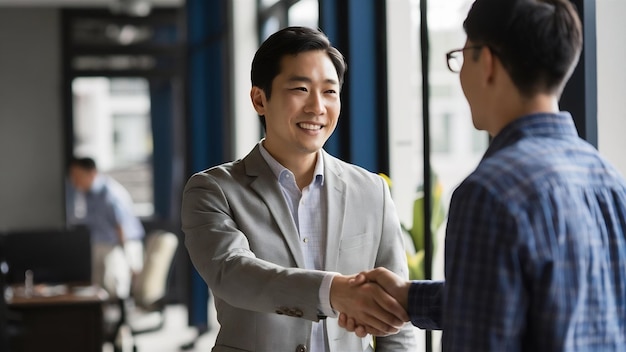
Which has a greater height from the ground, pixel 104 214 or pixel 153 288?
pixel 104 214

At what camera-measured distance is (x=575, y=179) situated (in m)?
1.26

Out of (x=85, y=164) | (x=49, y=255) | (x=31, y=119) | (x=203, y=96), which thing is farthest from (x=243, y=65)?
(x=31, y=119)

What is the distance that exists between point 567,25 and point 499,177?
27cm

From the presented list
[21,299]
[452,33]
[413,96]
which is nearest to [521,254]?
[452,33]

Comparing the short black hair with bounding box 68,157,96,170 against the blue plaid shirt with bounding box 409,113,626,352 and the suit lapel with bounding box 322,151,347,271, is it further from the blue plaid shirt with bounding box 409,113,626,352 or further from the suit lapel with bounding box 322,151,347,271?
the blue plaid shirt with bounding box 409,113,626,352

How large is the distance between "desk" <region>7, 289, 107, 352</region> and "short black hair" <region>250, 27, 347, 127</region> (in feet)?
14.3

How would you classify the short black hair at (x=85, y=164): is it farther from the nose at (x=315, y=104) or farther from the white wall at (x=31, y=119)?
the nose at (x=315, y=104)

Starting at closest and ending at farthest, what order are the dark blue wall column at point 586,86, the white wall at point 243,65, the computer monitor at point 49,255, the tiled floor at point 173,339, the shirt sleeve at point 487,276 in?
the shirt sleeve at point 487,276 < the dark blue wall column at point 586,86 < the computer monitor at point 49,255 < the white wall at point 243,65 < the tiled floor at point 173,339

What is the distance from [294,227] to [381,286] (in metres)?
0.23

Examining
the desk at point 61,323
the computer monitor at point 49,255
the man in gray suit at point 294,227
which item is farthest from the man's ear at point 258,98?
the computer monitor at point 49,255

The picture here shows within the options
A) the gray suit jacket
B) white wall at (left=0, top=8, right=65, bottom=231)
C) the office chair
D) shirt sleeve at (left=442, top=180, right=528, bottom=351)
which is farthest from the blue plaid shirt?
white wall at (left=0, top=8, right=65, bottom=231)

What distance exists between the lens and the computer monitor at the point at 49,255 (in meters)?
6.42

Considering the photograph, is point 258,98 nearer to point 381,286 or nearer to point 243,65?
point 381,286

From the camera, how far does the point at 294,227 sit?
1.89 metres
